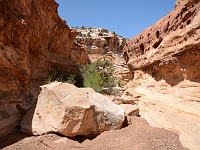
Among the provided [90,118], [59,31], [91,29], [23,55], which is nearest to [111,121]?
[90,118]

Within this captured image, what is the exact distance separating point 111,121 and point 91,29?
1475 inches

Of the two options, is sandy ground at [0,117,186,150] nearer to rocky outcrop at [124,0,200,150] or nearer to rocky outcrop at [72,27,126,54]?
rocky outcrop at [124,0,200,150]

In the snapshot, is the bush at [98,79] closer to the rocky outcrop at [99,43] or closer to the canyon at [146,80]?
the canyon at [146,80]

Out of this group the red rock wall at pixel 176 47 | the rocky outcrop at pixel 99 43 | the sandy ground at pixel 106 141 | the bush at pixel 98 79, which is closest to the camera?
the sandy ground at pixel 106 141

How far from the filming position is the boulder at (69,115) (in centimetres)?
346

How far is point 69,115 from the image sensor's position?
3.44 metres

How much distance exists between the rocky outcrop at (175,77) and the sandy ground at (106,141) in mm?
356

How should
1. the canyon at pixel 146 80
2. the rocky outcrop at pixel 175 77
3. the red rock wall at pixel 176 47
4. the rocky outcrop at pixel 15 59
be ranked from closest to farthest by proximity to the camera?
the canyon at pixel 146 80 → the rocky outcrop at pixel 175 77 → the rocky outcrop at pixel 15 59 → the red rock wall at pixel 176 47

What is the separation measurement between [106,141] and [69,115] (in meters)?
0.90

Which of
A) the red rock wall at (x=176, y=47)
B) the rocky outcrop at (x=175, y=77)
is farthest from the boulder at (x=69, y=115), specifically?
the red rock wall at (x=176, y=47)

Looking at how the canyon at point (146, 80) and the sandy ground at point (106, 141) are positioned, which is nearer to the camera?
the sandy ground at point (106, 141)

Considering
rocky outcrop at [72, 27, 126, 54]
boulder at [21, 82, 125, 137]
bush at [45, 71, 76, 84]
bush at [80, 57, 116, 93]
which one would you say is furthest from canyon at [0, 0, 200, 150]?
rocky outcrop at [72, 27, 126, 54]

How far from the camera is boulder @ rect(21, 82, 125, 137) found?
11.3ft

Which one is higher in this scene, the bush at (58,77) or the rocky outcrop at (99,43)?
the rocky outcrop at (99,43)
